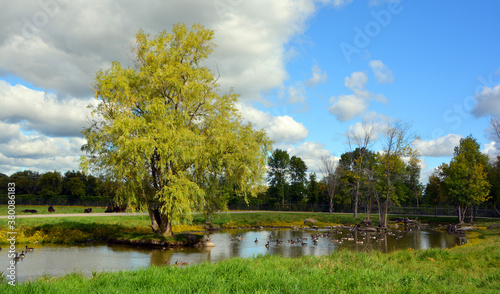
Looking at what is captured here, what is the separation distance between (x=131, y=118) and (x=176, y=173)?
4532mm

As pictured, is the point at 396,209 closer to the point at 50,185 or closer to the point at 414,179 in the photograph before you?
the point at 414,179

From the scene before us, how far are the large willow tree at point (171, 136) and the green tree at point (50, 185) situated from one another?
50897mm

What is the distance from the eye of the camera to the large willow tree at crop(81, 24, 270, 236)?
2127cm

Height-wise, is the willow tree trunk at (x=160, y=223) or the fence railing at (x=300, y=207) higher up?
the willow tree trunk at (x=160, y=223)

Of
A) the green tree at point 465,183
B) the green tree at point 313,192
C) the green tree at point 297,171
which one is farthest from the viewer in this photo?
the green tree at point 297,171

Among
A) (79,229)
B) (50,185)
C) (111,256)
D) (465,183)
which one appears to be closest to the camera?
(111,256)

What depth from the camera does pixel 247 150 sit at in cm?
2347

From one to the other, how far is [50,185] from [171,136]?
57.4 m

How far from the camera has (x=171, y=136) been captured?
21.4m

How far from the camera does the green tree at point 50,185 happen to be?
65.1 meters

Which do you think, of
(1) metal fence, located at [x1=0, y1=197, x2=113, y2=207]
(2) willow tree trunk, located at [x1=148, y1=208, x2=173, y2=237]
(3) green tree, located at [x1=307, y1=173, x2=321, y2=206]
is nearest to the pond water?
(2) willow tree trunk, located at [x1=148, y1=208, x2=173, y2=237]

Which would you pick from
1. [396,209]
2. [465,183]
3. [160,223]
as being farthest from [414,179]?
[160,223]

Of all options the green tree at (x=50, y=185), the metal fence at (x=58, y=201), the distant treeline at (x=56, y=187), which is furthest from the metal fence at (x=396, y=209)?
the green tree at (x=50, y=185)

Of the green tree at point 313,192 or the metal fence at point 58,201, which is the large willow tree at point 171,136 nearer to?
the metal fence at point 58,201
